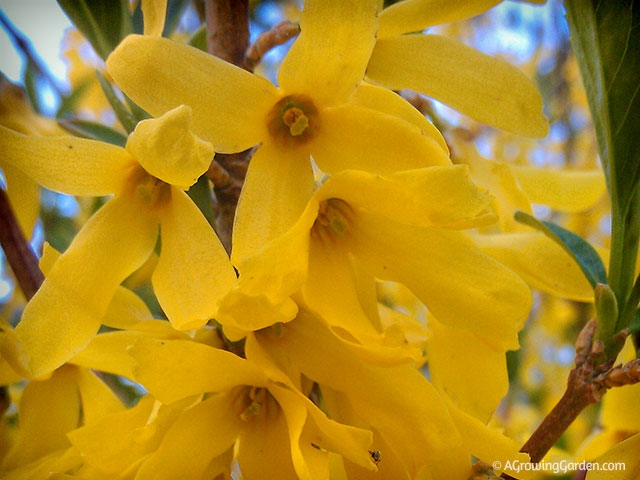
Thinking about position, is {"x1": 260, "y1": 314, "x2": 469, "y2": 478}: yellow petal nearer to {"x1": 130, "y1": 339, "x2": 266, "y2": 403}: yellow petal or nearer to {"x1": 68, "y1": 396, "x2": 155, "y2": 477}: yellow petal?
{"x1": 130, "y1": 339, "x2": 266, "y2": 403}: yellow petal

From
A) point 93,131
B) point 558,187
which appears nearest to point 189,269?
point 93,131

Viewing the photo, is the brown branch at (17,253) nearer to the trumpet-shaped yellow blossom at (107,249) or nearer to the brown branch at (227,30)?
the trumpet-shaped yellow blossom at (107,249)

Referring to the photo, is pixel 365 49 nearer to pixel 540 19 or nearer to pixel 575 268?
pixel 575 268

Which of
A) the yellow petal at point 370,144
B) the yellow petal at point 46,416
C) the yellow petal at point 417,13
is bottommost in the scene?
the yellow petal at point 46,416

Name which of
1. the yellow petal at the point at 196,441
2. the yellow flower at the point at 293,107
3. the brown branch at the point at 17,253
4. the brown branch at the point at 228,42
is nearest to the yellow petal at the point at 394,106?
the yellow flower at the point at 293,107

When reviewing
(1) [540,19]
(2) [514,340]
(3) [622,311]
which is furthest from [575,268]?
(1) [540,19]

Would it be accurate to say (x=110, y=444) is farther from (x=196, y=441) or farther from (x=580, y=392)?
(x=580, y=392)
